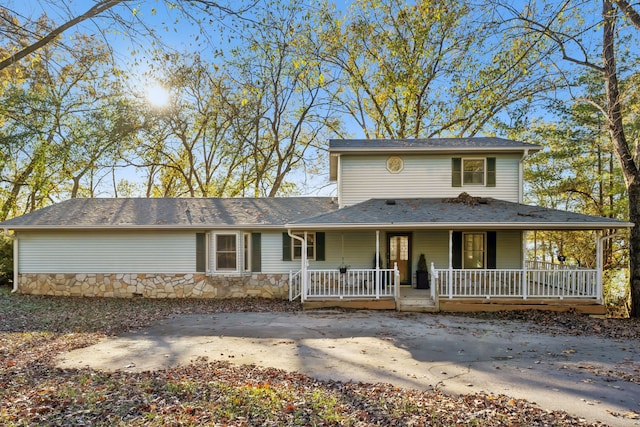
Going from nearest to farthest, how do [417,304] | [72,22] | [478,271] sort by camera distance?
[72,22] < [478,271] < [417,304]

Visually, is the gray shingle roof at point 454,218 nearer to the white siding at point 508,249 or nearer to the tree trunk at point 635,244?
the tree trunk at point 635,244

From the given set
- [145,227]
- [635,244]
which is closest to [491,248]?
[635,244]

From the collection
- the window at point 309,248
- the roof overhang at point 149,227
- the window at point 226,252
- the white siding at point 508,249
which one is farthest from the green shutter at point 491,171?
the window at point 226,252

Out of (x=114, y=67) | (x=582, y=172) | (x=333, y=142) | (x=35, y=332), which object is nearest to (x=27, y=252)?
(x=35, y=332)

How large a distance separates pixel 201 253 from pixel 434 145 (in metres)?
8.99

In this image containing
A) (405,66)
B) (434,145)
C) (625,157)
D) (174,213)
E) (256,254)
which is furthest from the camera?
(405,66)

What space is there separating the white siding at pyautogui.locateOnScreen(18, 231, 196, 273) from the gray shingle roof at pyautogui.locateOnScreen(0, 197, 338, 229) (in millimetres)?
481

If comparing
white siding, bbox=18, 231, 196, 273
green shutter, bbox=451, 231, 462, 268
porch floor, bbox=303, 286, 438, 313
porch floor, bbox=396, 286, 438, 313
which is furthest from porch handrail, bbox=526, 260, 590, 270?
white siding, bbox=18, 231, 196, 273

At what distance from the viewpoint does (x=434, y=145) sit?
44.6 feet

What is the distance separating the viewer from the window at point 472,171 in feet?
44.2

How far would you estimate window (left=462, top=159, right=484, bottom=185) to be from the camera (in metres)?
13.5

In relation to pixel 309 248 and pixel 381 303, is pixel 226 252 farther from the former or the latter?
pixel 381 303

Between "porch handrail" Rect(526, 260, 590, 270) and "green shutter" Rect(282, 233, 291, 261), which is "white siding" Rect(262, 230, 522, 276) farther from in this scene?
"porch handrail" Rect(526, 260, 590, 270)

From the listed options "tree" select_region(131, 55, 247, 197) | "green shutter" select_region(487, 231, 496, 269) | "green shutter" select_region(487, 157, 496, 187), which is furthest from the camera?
"tree" select_region(131, 55, 247, 197)
